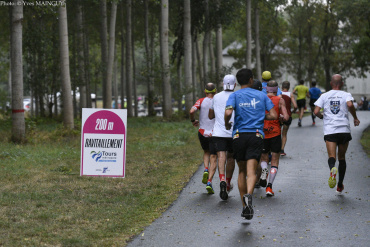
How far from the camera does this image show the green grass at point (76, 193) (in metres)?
7.50

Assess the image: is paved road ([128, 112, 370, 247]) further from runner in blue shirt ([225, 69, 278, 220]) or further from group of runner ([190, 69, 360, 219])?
runner in blue shirt ([225, 69, 278, 220])

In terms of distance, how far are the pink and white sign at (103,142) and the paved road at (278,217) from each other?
1.37 meters

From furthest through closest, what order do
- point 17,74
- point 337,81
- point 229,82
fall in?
point 17,74, point 337,81, point 229,82

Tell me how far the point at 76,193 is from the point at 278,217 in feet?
11.3

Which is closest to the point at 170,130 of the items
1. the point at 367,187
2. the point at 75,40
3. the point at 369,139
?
the point at 369,139

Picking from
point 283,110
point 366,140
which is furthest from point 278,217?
point 366,140

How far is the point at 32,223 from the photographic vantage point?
793 cm

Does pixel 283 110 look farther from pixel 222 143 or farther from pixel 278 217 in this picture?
pixel 278 217

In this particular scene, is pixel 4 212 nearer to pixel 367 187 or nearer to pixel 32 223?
pixel 32 223

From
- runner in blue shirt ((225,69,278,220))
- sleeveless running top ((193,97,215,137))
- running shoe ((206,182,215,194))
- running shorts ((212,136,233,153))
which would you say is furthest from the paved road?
sleeveless running top ((193,97,215,137))

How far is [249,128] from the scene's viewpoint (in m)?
8.35

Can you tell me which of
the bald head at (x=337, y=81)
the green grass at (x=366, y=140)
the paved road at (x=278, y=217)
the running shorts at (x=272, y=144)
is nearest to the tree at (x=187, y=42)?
the green grass at (x=366, y=140)

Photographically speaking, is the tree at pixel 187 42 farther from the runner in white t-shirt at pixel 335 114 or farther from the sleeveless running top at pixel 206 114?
the runner in white t-shirt at pixel 335 114

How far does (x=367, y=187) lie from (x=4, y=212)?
5.99 metres
